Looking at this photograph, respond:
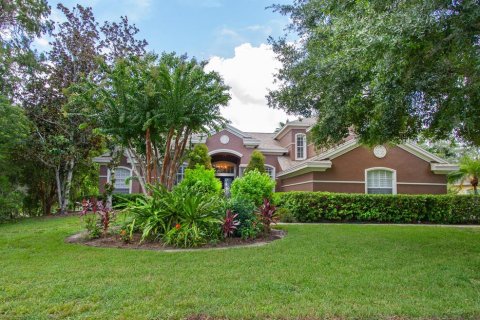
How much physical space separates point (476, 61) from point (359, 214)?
10109 millimetres

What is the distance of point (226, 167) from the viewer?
2367cm

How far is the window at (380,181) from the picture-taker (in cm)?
1814

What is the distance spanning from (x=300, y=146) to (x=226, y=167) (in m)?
5.26

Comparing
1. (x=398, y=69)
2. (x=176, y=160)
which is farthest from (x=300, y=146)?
(x=398, y=69)

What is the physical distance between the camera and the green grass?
385cm

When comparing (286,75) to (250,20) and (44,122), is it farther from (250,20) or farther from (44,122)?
(44,122)

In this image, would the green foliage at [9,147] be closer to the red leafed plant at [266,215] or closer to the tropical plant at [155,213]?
the tropical plant at [155,213]

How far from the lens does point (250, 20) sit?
1328 centimetres

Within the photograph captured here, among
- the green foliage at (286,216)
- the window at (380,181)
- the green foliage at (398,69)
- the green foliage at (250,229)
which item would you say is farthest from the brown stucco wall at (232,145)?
the green foliage at (250,229)

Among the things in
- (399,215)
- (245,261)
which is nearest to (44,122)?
(245,261)

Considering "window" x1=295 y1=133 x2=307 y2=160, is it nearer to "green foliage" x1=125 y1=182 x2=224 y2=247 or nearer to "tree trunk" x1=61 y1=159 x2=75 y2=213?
"tree trunk" x1=61 y1=159 x2=75 y2=213

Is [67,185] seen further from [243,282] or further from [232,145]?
[243,282]

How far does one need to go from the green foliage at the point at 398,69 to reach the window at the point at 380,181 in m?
8.92

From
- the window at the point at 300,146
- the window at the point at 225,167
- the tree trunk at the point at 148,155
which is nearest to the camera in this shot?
the tree trunk at the point at 148,155
